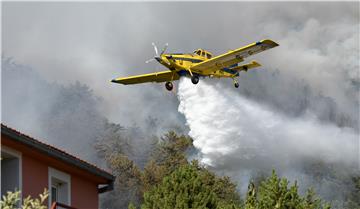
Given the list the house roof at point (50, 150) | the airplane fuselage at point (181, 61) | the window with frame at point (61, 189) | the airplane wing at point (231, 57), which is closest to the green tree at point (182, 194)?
the airplane fuselage at point (181, 61)

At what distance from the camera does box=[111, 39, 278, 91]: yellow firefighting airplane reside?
49969 millimetres

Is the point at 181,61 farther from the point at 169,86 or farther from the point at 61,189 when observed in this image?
the point at 61,189

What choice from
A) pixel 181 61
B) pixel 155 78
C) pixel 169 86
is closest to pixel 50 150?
pixel 169 86

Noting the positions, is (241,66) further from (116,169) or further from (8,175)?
(116,169)

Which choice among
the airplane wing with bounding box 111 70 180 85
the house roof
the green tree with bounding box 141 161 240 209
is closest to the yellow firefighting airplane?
the airplane wing with bounding box 111 70 180 85

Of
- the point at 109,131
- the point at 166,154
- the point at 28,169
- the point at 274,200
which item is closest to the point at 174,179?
the point at 274,200

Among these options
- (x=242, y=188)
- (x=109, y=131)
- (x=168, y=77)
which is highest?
(x=109, y=131)

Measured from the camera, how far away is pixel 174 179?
155 ft

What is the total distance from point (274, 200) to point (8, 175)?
52.4ft

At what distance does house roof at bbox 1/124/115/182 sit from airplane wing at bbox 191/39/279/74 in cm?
2620

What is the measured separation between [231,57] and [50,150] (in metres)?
31.2

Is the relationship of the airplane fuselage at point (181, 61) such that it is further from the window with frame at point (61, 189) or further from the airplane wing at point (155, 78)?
the window with frame at point (61, 189)

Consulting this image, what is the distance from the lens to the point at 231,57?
52.2 metres

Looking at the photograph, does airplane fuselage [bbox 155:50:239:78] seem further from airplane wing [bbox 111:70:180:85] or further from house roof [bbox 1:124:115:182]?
house roof [bbox 1:124:115:182]
